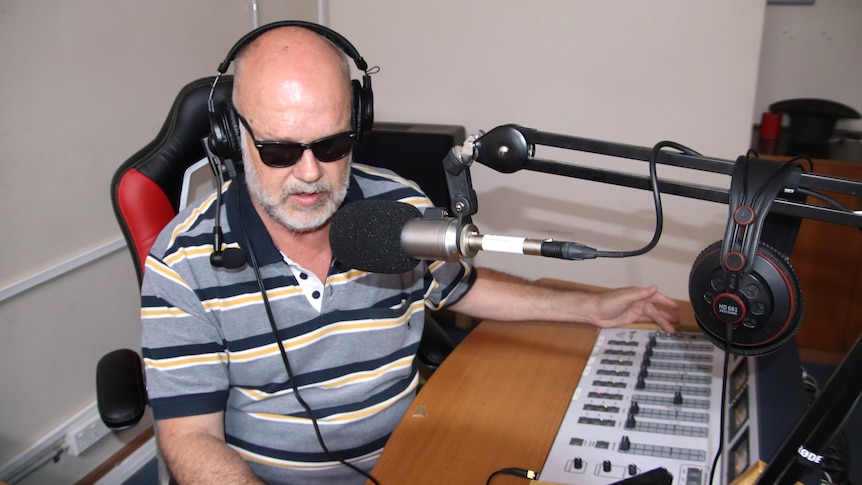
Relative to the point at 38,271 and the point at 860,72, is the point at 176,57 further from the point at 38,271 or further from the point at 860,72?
the point at 860,72

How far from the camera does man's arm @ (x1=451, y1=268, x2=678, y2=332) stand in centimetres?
143

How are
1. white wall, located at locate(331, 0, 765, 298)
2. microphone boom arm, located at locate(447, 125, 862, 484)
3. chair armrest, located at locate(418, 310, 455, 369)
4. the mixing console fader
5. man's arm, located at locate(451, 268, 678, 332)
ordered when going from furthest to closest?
white wall, located at locate(331, 0, 765, 298)
chair armrest, located at locate(418, 310, 455, 369)
man's arm, located at locate(451, 268, 678, 332)
the mixing console fader
microphone boom arm, located at locate(447, 125, 862, 484)

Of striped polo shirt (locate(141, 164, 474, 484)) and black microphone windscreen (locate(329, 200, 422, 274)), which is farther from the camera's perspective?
striped polo shirt (locate(141, 164, 474, 484))

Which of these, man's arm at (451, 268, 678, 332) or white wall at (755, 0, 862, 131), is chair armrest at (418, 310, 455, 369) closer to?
man's arm at (451, 268, 678, 332)

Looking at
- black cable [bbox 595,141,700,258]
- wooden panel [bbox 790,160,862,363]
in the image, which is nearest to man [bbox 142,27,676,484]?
black cable [bbox 595,141,700,258]

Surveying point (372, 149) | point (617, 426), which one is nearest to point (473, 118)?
point (372, 149)

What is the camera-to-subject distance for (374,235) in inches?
32.0

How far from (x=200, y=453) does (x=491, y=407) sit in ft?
1.66

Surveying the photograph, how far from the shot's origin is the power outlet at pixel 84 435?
1.98m

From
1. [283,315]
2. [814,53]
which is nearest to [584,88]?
[814,53]

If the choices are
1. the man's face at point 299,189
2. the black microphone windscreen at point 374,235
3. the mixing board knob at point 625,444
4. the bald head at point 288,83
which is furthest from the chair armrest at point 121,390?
the mixing board knob at point 625,444

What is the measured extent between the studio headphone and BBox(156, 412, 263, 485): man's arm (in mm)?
280

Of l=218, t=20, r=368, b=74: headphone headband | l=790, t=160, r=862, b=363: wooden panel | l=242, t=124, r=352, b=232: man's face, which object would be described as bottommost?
l=790, t=160, r=862, b=363: wooden panel

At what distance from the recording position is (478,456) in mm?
1132
